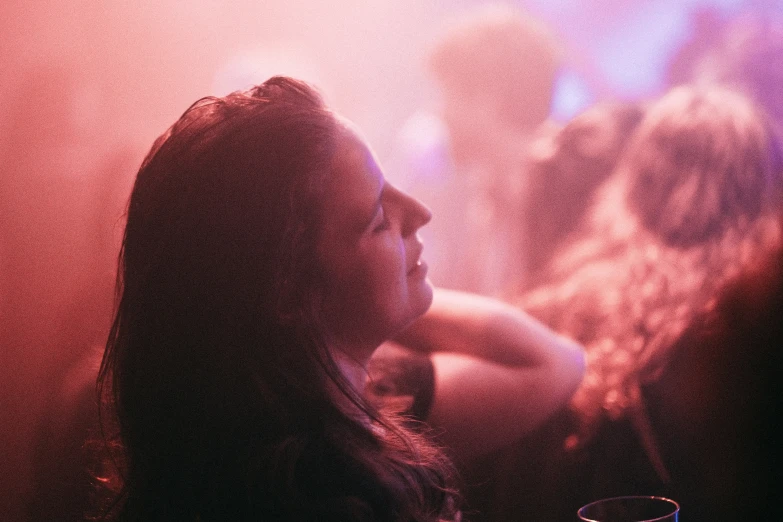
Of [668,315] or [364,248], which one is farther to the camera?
[668,315]

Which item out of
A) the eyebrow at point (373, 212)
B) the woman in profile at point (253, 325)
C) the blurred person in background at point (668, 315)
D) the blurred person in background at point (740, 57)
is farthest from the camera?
the blurred person in background at point (740, 57)

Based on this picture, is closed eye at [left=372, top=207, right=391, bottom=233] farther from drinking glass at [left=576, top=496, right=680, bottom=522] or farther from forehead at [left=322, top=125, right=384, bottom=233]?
drinking glass at [left=576, top=496, right=680, bottom=522]

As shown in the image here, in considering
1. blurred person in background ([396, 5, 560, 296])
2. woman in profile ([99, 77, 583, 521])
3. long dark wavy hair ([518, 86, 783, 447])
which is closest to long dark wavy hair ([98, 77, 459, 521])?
woman in profile ([99, 77, 583, 521])

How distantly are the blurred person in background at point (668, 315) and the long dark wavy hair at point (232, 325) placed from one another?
0.50 meters

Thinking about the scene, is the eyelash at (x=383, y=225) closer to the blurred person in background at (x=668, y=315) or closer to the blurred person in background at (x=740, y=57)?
the blurred person in background at (x=668, y=315)

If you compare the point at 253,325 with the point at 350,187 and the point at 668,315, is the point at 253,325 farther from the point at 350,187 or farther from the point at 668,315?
the point at 668,315

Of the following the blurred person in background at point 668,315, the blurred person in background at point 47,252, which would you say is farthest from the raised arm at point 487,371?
the blurred person in background at point 47,252

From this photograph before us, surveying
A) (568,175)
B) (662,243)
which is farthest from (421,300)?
(568,175)

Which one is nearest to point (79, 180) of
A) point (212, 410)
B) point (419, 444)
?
point (212, 410)

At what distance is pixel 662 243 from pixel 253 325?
41.6 inches

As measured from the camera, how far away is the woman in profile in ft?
2.37

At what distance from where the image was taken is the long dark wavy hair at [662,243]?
1.26 m

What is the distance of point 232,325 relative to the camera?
0.76 meters

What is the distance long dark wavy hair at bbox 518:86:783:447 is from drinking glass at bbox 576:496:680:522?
42 cm
